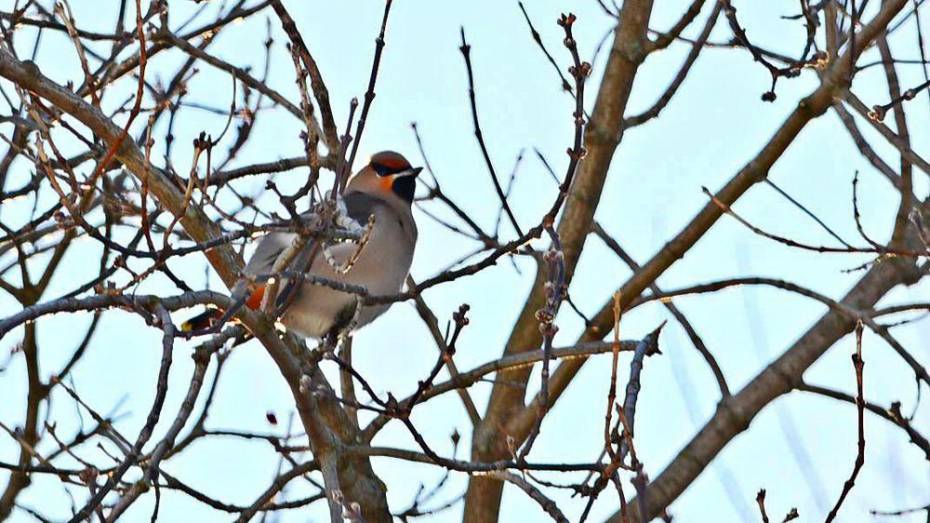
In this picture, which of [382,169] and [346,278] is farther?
[382,169]

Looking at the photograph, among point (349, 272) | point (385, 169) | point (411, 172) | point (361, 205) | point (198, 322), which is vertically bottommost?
point (198, 322)

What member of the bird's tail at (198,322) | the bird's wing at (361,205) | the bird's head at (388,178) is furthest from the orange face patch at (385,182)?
the bird's tail at (198,322)

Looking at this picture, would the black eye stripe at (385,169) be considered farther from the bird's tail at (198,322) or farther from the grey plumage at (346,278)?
the bird's tail at (198,322)

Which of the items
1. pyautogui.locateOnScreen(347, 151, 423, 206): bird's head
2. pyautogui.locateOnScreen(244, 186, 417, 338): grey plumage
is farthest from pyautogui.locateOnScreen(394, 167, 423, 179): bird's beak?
pyautogui.locateOnScreen(244, 186, 417, 338): grey plumage

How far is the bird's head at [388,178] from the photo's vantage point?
7430 mm

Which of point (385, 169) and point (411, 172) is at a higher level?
point (385, 169)

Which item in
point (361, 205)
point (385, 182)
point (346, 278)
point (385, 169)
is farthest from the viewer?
point (385, 169)

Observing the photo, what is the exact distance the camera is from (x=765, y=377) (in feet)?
20.3

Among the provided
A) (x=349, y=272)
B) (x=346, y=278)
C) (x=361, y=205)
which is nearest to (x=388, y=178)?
(x=361, y=205)

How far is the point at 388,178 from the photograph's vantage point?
24.9 ft

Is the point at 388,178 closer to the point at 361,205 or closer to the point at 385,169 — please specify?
the point at 385,169

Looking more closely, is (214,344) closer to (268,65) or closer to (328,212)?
(328,212)

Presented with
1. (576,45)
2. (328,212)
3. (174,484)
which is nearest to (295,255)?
(328,212)

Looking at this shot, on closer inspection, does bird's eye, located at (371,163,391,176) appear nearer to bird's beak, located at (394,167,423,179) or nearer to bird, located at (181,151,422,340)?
bird's beak, located at (394,167,423,179)
